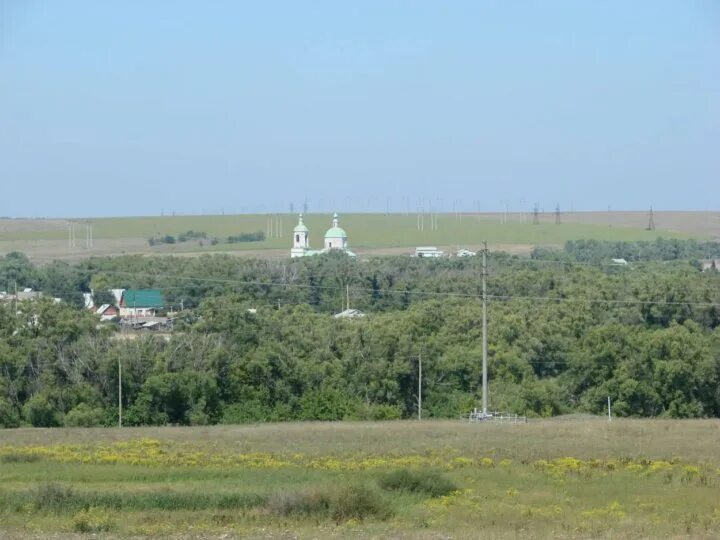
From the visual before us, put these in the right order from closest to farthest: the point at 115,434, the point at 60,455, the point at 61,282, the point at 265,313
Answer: the point at 60,455
the point at 115,434
the point at 265,313
the point at 61,282

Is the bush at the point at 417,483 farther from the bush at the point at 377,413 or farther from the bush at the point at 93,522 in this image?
the bush at the point at 377,413

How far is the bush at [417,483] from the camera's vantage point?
86.4ft

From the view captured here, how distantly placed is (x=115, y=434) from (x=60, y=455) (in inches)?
304

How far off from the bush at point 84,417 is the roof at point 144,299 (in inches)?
1892

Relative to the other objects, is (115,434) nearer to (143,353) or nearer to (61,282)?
(143,353)

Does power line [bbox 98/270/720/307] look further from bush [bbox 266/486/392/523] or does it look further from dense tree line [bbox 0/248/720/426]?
bush [bbox 266/486/392/523]

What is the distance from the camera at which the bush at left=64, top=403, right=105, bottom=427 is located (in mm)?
56688

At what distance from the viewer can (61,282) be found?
127562 millimetres

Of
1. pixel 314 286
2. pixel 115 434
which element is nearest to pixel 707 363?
pixel 115 434

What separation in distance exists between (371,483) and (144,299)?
82667mm

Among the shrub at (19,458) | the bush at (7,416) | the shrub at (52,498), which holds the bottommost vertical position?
the bush at (7,416)

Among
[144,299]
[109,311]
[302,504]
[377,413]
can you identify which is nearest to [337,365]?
[377,413]

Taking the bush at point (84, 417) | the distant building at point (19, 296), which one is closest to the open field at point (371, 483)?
the bush at point (84, 417)

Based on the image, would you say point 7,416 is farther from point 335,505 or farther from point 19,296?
point 19,296
